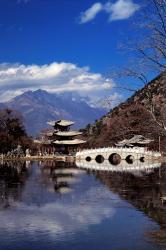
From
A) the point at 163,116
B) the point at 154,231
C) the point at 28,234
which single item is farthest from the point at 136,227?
the point at 163,116

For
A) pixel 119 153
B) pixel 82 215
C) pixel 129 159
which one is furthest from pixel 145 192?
pixel 129 159

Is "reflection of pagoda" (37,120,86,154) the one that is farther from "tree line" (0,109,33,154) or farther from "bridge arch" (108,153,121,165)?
"bridge arch" (108,153,121,165)

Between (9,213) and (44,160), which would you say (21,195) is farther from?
(44,160)

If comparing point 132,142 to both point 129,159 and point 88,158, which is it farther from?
point 88,158

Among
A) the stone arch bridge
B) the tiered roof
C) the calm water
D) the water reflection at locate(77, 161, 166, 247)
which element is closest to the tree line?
the tiered roof

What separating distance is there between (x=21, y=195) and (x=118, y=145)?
5960 cm

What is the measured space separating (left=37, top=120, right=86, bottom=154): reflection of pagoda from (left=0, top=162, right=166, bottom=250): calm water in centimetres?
4446

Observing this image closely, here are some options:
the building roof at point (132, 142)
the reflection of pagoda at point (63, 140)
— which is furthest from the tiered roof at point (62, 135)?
the building roof at point (132, 142)

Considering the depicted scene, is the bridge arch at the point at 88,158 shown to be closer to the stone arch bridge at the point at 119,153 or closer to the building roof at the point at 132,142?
the stone arch bridge at the point at 119,153

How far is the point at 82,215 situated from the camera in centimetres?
2747

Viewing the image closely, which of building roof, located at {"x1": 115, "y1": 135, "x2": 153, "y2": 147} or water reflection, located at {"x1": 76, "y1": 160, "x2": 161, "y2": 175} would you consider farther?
building roof, located at {"x1": 115, "y1": 135, "x2": 153, "y2": 147}

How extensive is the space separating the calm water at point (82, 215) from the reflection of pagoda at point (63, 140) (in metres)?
44.5

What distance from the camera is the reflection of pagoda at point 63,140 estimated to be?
91.9 meters

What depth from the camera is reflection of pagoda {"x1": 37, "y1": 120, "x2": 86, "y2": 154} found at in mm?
91875
